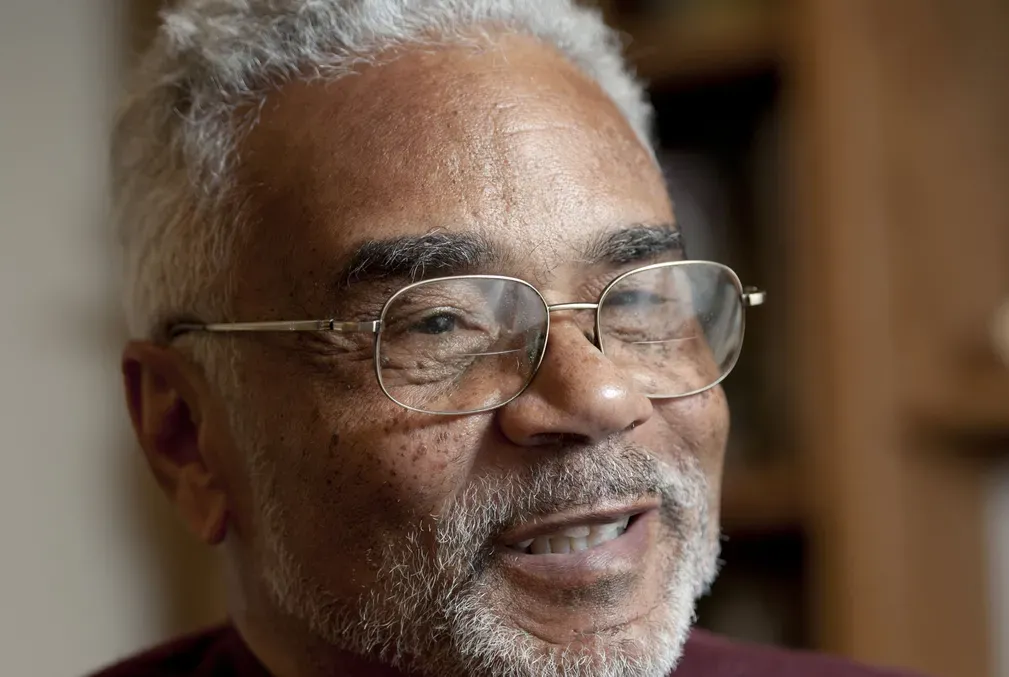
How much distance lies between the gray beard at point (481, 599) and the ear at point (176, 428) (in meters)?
0.20

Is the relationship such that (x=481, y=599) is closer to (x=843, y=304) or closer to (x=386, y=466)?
(x=386, y=466)

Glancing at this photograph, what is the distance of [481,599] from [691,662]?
0.45 metres

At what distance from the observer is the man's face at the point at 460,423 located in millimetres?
965

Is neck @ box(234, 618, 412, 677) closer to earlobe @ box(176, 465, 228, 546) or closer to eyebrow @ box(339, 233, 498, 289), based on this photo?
earlobe @ box(176, 465, 228, 546)

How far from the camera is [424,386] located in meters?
1.00

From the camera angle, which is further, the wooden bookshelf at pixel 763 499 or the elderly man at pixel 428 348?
the wooden bookshelf at pixel 763 499

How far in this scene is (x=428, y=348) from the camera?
3.30 feet

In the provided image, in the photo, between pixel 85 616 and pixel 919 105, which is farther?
pixel 85 616

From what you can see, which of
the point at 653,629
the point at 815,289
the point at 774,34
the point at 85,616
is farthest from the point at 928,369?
the point at 85,616

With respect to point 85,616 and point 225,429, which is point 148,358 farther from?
point 85,616

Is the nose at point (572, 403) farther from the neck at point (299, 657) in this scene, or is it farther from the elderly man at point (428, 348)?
the neck at point (299, 657)

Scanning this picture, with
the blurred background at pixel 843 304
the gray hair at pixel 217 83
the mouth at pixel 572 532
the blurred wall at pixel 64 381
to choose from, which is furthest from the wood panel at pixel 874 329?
Result: the blurred wall at pixel 64 381

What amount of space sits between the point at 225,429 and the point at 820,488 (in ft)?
3.62

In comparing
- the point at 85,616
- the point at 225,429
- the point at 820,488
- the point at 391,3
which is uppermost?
the point at 391,3
